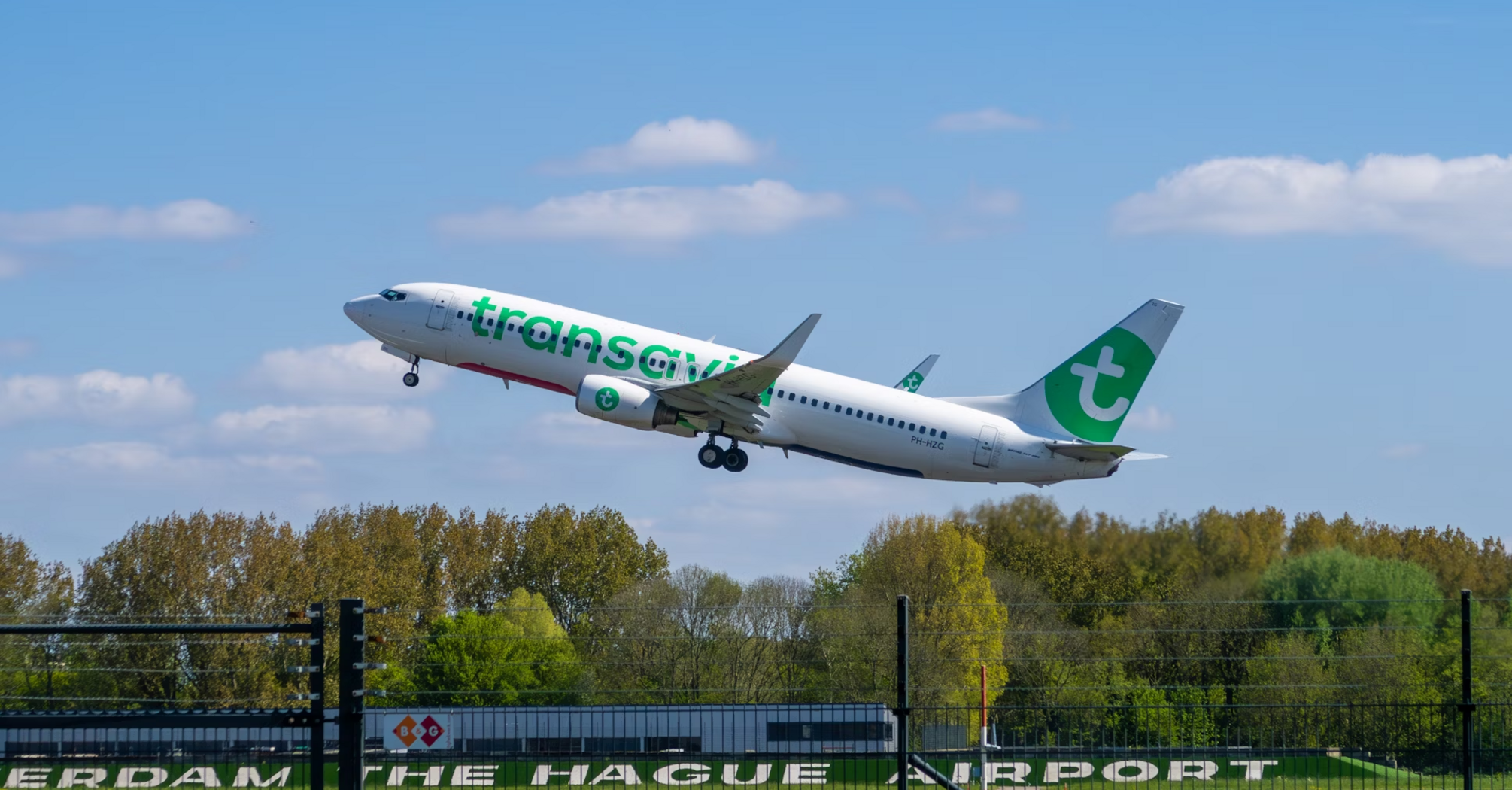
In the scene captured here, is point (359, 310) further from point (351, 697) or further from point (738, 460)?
point (351, 697)

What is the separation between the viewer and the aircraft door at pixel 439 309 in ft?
150

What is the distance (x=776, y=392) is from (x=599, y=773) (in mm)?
22655

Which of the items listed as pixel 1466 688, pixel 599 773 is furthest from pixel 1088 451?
pixel 1466 688

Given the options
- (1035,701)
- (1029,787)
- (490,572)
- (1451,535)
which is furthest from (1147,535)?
(490,572)

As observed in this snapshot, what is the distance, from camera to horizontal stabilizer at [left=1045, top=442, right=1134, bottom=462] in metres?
42.5

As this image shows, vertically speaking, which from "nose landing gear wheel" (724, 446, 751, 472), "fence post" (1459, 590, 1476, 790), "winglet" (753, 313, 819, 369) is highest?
"winglet" (753, 313, 819, 369)

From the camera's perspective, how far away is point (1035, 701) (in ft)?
157

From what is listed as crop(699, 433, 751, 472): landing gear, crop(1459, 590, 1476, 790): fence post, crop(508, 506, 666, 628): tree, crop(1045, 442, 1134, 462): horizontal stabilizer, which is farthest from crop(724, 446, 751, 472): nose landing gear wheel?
crop(508, 506, 666, 628): tree

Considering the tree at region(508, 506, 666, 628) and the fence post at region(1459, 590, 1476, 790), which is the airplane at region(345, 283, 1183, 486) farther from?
the tree at region(508, 506, 666, 628)

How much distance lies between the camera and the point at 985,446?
44031 millimetres

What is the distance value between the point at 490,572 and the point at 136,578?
103 feet

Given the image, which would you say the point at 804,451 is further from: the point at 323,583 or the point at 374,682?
the point at 323,583

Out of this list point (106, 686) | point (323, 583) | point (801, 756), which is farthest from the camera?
point (323, 583)

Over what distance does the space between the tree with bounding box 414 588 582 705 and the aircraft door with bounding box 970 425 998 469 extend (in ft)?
39.6
